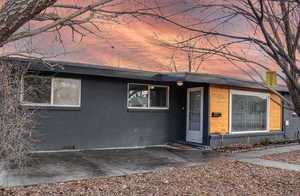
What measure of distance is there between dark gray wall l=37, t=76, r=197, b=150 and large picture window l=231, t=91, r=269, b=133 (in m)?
2.19

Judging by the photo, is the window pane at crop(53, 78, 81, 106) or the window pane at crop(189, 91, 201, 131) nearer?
the window pane at crop(53, 78, 81, 106)

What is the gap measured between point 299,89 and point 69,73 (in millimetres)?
7284

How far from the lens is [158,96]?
1102 centimetres

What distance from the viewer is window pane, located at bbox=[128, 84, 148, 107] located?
33.8ft

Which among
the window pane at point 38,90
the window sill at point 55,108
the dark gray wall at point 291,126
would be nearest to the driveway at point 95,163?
the window sill at point 55,108

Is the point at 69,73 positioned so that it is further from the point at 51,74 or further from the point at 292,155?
the point at 292,155

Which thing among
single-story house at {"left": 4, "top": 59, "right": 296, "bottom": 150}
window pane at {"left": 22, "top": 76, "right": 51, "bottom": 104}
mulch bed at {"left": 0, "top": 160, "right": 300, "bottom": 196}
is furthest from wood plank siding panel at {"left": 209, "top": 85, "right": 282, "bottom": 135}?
window pane at {"left": 22, "top": 76, "right": 51, "bottom": 104}

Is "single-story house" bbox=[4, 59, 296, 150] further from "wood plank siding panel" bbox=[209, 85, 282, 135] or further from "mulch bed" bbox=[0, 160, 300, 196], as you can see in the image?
"mulch bed" bbox=[0, 160, 300, 196]

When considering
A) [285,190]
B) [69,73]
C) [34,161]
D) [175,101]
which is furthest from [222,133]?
[34,161]

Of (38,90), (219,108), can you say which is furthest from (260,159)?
(38,90)

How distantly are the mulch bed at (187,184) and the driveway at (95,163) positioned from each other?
41 cm

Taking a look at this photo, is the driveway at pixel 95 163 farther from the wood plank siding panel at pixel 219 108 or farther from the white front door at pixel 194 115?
the wood plank siding panel at pixel 219 108

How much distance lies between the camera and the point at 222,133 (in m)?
10.6

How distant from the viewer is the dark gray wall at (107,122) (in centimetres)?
872
